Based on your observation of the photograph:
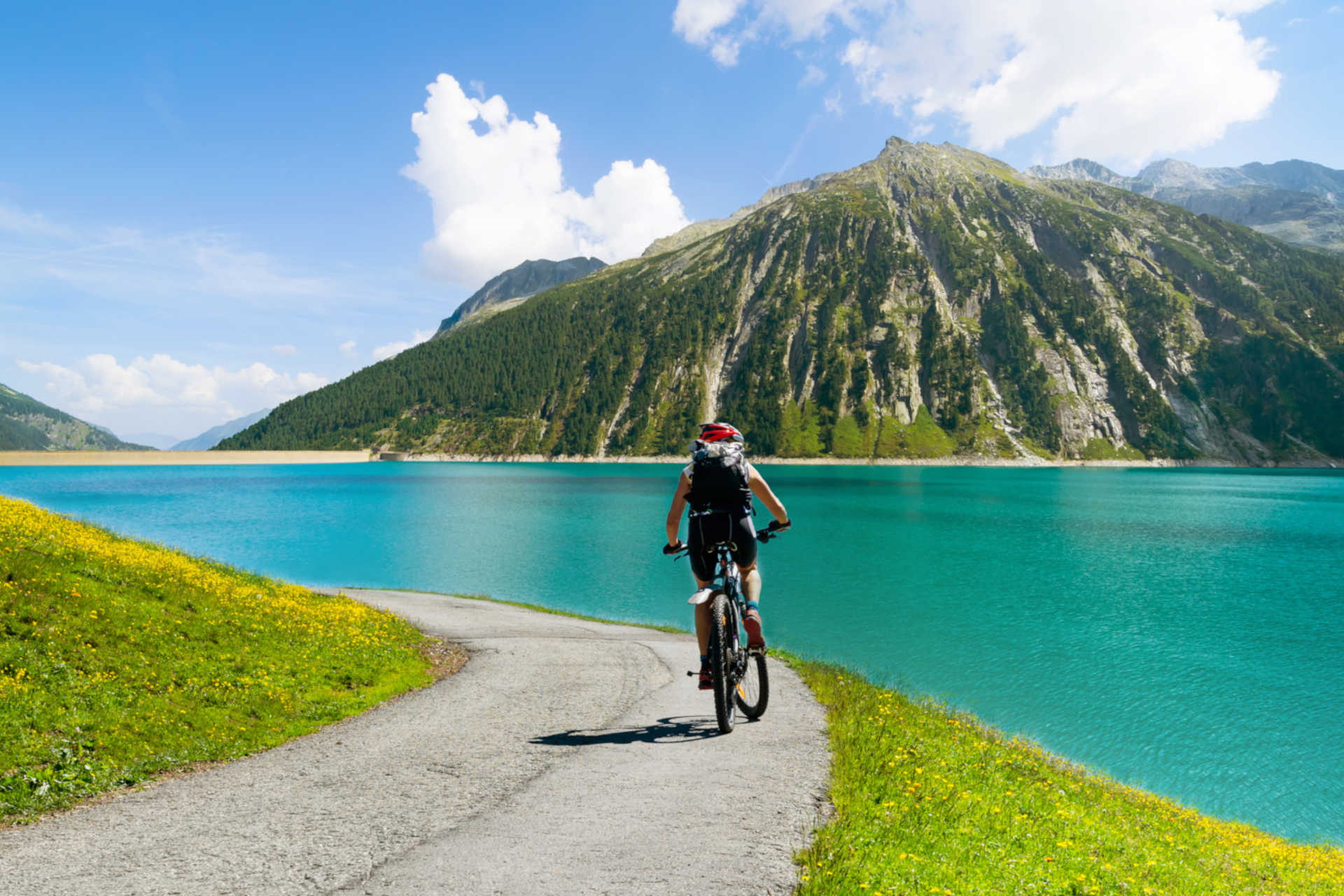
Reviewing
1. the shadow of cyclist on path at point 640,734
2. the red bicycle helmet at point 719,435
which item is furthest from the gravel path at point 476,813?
the red bicycle helmet at point 719,435

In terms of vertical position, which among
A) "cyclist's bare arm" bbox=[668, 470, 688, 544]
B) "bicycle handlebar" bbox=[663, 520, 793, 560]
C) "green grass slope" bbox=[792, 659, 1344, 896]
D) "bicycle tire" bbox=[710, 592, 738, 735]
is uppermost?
"cyclist's bare arm" bbox=[668, 470, 688, 544]

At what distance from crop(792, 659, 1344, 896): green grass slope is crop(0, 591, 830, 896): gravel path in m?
0.59

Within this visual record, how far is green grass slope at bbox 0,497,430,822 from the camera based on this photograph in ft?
32.3

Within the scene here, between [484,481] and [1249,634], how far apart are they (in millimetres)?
143103

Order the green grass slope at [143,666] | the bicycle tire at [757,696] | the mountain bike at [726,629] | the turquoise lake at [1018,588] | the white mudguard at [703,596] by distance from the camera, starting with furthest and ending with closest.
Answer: the turquoise lake at [1018,588]
the bicycle tire at [757,696]
the mountain bike at [726,629]
the white mudguard at [703,596]
the green grass slope at [143,666]

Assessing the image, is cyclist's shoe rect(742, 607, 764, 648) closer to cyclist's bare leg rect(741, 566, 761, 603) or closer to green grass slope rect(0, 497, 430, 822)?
cyclist's bare leg rect(741, 566, 761, 603)

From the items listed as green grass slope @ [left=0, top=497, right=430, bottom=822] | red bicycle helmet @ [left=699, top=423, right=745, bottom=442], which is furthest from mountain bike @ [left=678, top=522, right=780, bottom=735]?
green grass slope @ [left=0, top=497, right=430, bottom=822]

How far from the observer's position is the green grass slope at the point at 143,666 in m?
9.84

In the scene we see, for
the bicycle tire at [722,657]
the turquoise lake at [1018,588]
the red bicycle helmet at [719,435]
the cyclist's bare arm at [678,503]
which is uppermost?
the red bicycle helmet at [719,435]

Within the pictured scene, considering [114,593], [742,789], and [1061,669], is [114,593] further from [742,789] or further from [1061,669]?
[1061,669]

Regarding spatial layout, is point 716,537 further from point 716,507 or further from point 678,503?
point 678,503

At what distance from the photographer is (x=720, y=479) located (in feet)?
35.7

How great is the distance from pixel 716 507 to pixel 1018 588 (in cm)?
4154

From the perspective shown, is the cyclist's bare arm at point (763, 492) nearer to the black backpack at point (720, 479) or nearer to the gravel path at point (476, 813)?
the black backpack at point (720, 479)
